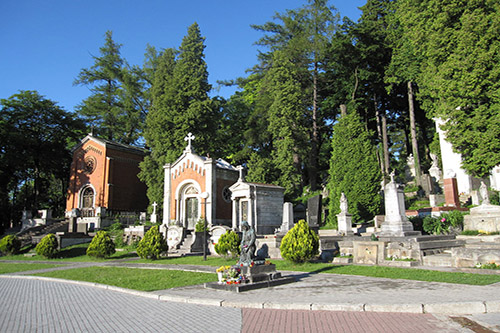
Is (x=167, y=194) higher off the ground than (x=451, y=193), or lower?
higher

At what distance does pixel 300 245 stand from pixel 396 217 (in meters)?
5.83

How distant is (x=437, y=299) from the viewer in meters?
6.61

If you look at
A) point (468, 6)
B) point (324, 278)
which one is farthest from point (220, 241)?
point (468, 6)

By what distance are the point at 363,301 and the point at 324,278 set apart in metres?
3.52

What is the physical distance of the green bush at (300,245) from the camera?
12.4 metres

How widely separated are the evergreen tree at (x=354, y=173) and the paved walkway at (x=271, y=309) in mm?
15889

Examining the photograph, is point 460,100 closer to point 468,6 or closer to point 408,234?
point 468,6

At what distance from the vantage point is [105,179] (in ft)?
115

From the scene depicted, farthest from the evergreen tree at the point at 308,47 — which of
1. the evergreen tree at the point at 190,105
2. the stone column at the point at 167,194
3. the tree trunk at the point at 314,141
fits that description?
the stone column at the point at 167,194

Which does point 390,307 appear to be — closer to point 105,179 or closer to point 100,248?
point 100,248

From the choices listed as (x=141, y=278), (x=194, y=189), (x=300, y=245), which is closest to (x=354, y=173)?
(x=194, y=189)

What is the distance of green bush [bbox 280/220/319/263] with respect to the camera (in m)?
12.4

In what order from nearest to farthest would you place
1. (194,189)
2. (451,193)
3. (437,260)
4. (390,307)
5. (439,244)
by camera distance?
(390,307), (437,260), (439,244), (451,193), (194,189)

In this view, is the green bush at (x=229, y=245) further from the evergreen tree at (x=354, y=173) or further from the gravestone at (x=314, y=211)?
the evergreen tree at (x=354, y=173)
